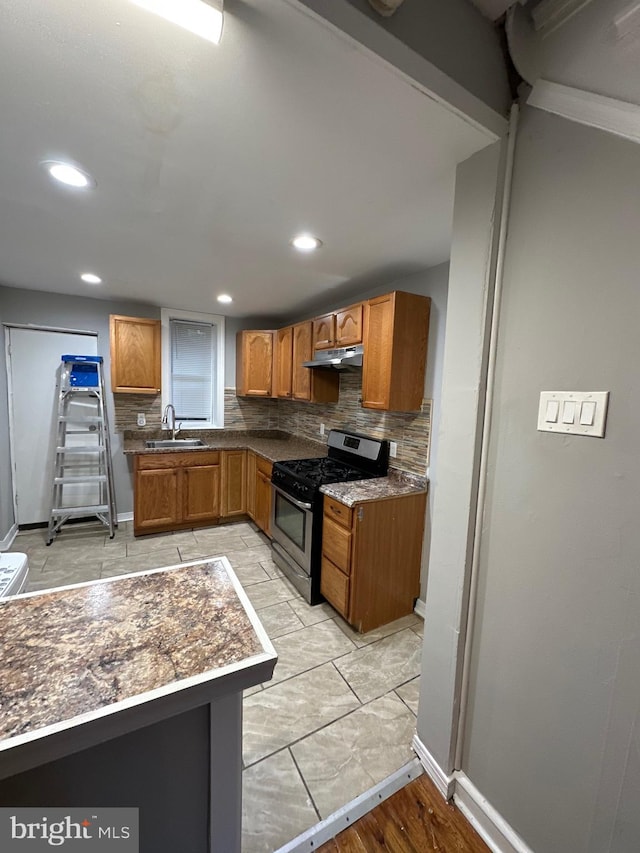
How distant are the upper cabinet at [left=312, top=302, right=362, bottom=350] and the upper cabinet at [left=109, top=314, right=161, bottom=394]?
5.55ft

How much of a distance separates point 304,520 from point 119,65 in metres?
2.26

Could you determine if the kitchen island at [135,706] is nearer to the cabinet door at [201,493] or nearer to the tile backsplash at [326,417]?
the tile backsplash at [326,417]

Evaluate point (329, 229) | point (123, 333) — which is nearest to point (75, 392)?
point (123, 333)

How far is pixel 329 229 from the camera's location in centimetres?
174

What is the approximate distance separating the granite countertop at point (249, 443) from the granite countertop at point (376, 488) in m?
0.90

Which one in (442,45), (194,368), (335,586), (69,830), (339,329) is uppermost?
(442,45)

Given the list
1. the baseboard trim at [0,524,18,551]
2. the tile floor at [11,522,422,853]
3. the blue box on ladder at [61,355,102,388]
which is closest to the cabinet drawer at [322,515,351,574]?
the tile floor at [11,522,422,853]

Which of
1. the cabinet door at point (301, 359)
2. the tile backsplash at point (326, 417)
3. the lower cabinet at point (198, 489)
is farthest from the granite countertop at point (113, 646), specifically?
the cabinet door at point (301, 359)

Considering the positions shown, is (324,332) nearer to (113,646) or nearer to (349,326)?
(349,326)

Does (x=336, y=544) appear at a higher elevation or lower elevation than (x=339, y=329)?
lower

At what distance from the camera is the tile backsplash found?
7.79ft

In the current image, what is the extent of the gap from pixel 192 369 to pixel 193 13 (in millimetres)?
3480

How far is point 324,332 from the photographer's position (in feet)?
9.30

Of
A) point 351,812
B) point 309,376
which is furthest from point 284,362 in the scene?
point 351,812
